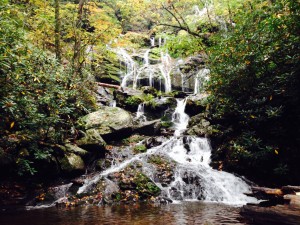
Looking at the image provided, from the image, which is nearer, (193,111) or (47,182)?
(47,182)

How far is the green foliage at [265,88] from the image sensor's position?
25.4 ft

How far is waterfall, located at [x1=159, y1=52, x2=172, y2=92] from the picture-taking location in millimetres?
22462

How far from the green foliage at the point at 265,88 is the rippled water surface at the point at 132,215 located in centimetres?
307

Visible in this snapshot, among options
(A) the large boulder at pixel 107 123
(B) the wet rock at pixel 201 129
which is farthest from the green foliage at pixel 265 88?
(A) the large boulder at pixel 107 123

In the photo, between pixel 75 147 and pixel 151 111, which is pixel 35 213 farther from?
pixel 151 111

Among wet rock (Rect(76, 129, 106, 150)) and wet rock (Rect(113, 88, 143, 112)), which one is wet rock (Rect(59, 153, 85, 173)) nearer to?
wet rock (Rect(76, 129, 106, 150))

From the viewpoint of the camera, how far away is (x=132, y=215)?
5.71 meters

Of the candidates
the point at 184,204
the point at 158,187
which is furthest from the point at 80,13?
the point at 184,204

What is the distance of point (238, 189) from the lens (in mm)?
8297

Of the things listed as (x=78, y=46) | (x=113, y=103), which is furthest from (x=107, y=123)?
(x=113, y=103)

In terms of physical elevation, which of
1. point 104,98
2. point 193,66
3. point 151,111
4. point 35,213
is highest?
point 193,66

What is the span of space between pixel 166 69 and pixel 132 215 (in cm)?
1960

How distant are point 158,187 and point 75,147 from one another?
3.84 meters

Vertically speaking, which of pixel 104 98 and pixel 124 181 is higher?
pixel 104 98
